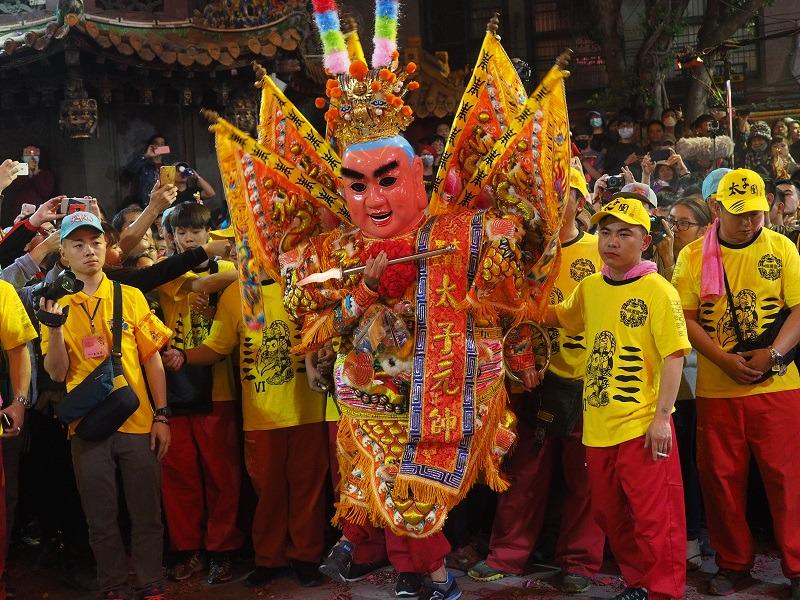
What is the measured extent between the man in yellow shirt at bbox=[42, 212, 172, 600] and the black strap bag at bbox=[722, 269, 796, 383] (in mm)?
2597

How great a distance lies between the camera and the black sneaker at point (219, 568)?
17.7ft

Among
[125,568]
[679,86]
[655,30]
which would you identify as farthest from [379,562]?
[679,86]

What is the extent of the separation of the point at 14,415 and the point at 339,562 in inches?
64.1

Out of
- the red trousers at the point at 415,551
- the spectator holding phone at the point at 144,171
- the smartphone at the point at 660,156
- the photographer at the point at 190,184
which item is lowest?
the red trousers at the point at 415,551

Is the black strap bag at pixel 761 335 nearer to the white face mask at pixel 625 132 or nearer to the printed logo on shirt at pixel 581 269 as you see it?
the printed logo on shirt at pixel 581 269

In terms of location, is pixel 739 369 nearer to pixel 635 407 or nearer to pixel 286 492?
pixel 635 407

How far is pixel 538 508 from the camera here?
5.19 m

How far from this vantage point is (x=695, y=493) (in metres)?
5.22

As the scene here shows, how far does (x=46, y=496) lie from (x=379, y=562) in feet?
6.16

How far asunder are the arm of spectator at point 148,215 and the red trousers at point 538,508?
2.12 m

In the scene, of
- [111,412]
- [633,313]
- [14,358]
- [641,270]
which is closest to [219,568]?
[111,412]

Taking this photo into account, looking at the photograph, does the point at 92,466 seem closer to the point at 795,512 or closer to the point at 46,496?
the point at 46,496

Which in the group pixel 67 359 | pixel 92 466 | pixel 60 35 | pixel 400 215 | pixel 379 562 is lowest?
pixel 379 562

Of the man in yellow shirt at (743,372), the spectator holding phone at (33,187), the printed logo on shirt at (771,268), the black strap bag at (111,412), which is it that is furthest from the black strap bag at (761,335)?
the spectator holding phone at (33,187)
